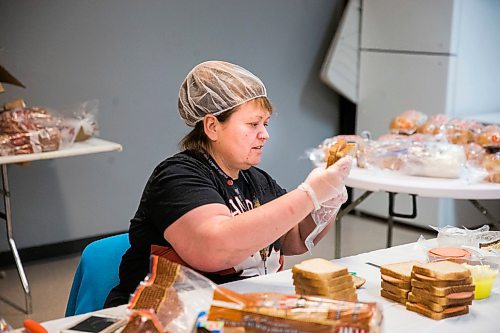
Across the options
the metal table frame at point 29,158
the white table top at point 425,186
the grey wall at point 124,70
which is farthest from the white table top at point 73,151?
the white table top at point 425,186

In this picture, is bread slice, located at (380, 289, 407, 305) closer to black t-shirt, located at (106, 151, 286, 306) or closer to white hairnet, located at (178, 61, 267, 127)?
black t-shirt, located at (106, 151, 286, 306)

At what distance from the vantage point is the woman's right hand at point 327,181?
166 centimetres

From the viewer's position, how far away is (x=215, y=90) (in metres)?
1.85

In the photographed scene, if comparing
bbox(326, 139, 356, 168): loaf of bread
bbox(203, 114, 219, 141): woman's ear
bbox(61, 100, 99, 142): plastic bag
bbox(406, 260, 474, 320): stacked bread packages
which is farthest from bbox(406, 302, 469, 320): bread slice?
bbox(61, 100, 99, 142): plastic bag

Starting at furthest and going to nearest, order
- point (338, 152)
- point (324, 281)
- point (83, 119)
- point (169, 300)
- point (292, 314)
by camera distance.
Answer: point (83, 119)
point (338, 152)
point (324, 281)
point (169, 300)
point (292, 314)

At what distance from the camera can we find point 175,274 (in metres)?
1.32

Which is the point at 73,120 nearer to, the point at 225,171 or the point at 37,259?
the point at 37,259

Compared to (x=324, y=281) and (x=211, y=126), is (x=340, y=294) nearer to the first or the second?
(x=324, y=281)

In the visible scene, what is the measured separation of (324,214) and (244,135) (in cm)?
32

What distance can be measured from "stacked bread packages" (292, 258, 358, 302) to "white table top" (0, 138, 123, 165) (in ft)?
6.34

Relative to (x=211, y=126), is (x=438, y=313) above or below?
below

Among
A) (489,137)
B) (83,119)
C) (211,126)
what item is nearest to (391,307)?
(211,126)

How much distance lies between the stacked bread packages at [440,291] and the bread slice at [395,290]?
0.06ft

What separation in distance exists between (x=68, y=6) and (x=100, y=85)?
459 millimetres
